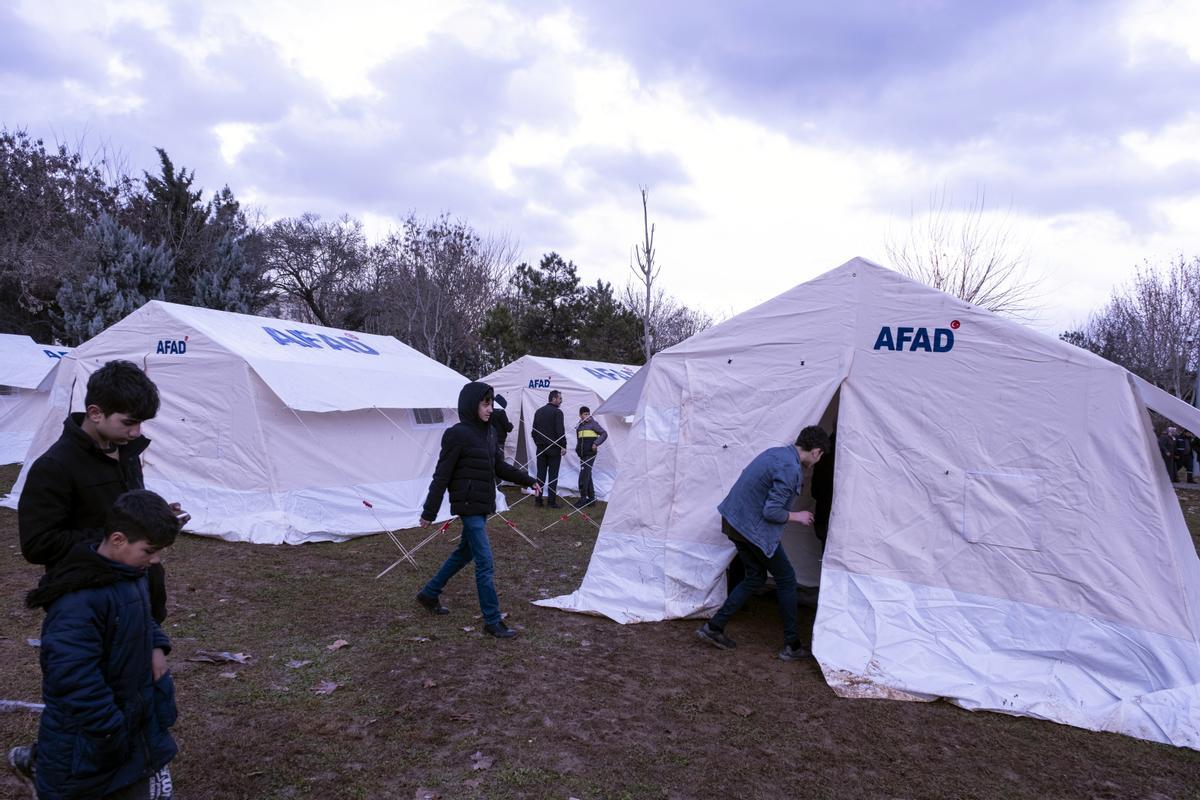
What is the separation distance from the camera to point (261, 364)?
905 centimetres

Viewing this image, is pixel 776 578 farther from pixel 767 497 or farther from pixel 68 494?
pixel 68 494

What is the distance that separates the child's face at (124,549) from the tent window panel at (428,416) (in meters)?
8.75

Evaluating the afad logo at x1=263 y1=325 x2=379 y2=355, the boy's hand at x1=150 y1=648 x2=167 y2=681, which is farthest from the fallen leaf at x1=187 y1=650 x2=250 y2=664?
the afad logo at x1=263 y1=325 x2=379 y2=355

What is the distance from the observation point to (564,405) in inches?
576

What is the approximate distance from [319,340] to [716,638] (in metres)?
8.09

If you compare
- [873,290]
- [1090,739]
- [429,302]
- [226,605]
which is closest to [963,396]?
[873,290]

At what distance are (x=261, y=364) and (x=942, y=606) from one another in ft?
26.3

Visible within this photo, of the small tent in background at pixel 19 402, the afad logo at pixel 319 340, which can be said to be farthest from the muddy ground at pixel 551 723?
the small tent in background at pixel 19 402

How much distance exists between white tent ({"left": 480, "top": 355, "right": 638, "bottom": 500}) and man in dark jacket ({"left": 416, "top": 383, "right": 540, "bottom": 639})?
7972 mm

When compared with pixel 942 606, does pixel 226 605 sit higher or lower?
lower

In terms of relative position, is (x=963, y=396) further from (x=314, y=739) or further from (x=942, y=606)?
(x=314, y=739)

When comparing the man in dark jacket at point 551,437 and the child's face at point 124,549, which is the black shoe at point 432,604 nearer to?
the child's face at point 124,549

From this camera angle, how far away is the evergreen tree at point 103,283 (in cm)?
1917

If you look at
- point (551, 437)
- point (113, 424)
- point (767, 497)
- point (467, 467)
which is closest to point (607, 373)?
point (551, 437)
